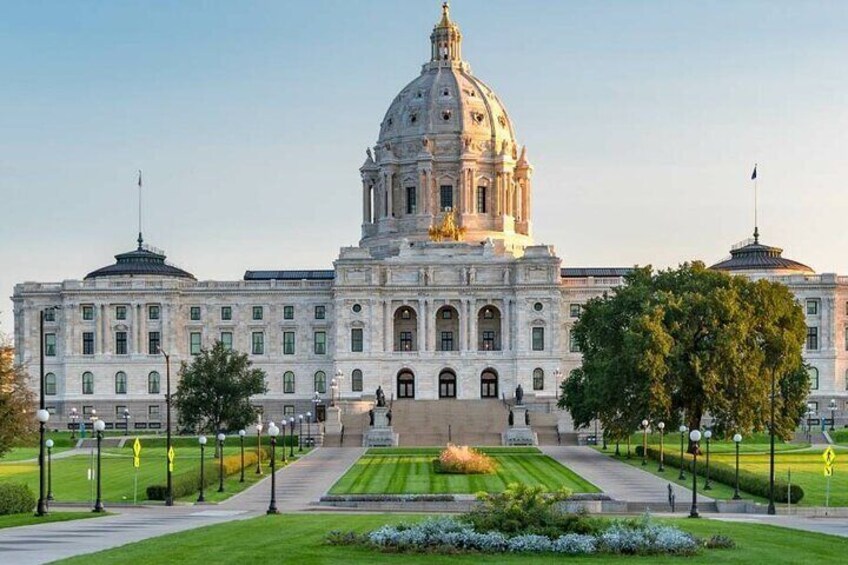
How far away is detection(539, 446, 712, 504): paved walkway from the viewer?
227ft

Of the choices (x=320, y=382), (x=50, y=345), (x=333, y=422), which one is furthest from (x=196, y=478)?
(x=50, y=345)

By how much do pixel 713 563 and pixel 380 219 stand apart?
128103 millimetres

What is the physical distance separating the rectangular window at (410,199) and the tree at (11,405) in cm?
9699

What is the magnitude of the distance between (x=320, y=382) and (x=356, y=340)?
7.16 m

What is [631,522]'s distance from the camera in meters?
39.4

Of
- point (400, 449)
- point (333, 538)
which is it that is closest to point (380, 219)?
point (400, 449)

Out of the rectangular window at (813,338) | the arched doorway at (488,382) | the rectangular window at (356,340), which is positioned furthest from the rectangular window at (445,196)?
the rectangular window at (813,338)

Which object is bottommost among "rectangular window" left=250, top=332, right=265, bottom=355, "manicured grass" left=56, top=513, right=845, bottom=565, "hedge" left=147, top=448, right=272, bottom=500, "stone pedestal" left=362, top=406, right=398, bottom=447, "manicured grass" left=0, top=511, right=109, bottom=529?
"stone pedestal" left=362, top=406, right=398, bottom=447

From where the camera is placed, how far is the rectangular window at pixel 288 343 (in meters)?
154

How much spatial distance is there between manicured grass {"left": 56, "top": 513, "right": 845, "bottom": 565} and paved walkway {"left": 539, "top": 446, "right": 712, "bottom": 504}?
22.4 metres

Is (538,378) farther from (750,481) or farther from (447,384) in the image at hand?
(750,481)

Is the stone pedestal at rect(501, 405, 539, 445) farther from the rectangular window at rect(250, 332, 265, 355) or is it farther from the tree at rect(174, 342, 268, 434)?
the rectangular window at rect(250, 332, 265, 355)

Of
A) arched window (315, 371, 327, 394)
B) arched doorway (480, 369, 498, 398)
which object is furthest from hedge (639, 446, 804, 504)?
arched window (315, 371, 327, 394)

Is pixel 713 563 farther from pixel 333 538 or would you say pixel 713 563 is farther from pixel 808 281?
pixel 808 281
